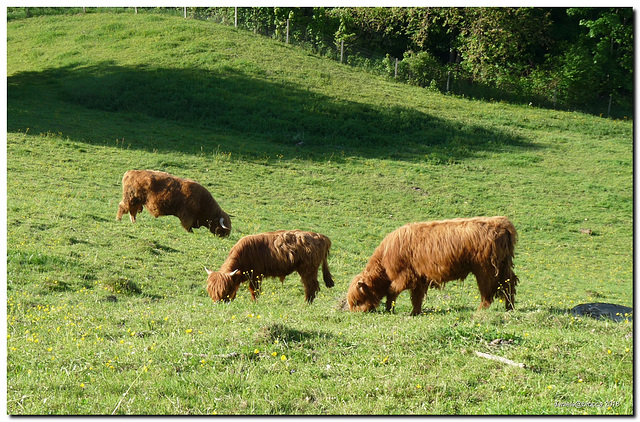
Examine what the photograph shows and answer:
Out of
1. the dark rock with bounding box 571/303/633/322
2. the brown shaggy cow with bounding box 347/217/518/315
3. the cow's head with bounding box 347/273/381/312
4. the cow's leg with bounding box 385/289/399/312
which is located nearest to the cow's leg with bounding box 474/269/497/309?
the brown shaggy cow with bounding box 347/217/518/315

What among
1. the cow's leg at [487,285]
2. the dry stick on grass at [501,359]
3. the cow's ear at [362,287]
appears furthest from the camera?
the cow's ear at [362,287]

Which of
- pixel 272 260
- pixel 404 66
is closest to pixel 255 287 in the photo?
pixel 272 260

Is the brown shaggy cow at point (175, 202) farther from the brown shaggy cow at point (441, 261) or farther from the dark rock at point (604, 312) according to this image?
the dark rock at point (604, 312)

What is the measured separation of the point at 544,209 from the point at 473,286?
11.6 m

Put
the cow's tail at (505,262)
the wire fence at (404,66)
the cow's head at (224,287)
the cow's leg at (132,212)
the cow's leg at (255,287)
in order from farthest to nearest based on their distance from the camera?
the wire fence at (404,66), the cow's leg at (132,212), the cow's leg at (255,287), the cow's head at (224,287), the cow's tail at (505,262)

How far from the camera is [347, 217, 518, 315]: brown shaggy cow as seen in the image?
9.76 meters

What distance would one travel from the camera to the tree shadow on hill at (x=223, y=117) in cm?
3191

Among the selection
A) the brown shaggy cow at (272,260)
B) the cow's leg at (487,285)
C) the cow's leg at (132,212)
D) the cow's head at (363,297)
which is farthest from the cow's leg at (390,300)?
the cow's leg at (132,212)

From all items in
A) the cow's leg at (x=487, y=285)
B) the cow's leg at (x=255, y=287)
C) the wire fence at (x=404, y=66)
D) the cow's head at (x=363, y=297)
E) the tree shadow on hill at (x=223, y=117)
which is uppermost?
the wire fence at (x=404, y=66)

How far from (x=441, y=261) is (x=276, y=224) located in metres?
10.8

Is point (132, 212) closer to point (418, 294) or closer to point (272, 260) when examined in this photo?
point (272, 260)

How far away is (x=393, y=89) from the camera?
1681 inches

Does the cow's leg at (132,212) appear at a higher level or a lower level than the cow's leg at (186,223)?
higher

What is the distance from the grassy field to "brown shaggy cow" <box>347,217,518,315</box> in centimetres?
51
